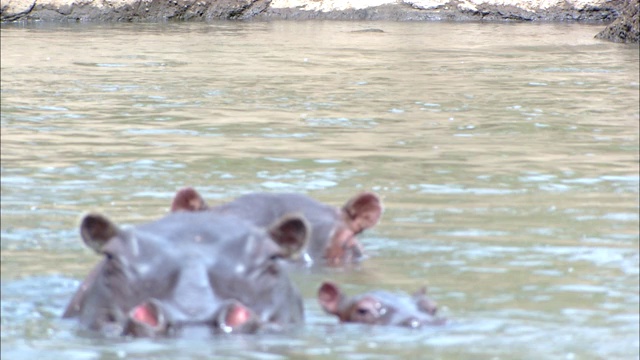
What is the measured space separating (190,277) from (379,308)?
93 centimetres

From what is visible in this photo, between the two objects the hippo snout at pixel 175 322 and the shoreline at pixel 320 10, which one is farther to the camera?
the shoreline at pixel 320 10

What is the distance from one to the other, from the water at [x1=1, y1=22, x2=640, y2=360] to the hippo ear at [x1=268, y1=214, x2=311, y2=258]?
30cm

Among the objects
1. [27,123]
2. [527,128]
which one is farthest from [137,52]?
[527,128]

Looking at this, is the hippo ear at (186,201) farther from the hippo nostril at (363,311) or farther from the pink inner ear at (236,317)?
the pink inner ear at (236,317)

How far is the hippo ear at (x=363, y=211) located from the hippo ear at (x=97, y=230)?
1830 mm

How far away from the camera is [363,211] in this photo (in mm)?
→ 6438

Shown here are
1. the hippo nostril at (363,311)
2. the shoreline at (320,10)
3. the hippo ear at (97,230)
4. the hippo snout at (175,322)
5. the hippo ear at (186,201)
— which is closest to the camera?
the hippo snout at (175,322)

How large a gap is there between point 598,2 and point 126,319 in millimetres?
21847

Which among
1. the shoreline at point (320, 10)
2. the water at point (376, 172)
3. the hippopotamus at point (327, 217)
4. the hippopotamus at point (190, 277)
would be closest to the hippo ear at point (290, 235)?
the hippopotamus at point (190, 277)

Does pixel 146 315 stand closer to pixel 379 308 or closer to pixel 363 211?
pixel 379 308

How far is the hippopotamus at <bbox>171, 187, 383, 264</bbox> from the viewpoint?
6277 millimetres

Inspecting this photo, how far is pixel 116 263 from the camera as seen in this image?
15.1 ft

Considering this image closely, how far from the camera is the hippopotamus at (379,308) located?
5063 mm

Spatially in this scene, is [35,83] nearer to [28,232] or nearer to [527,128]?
[527,128]
